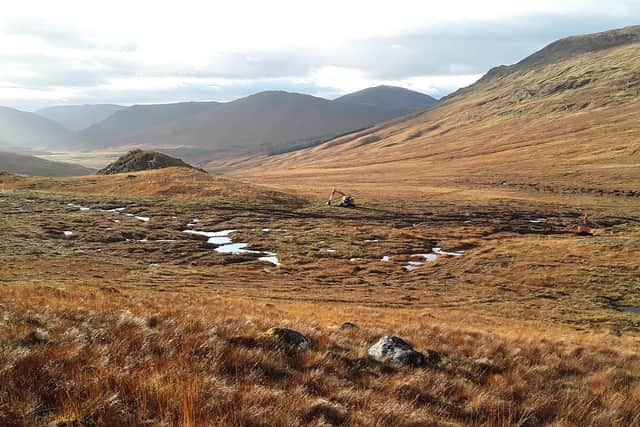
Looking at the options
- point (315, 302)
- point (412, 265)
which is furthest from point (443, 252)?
point (315, 302)

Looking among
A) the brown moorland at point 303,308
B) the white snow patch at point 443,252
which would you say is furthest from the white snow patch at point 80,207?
the white snow patch at point 443,252

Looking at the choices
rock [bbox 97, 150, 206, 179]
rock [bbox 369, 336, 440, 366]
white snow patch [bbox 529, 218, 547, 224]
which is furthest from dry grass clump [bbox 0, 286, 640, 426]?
rock [bbox 97, 150, 206, 179]

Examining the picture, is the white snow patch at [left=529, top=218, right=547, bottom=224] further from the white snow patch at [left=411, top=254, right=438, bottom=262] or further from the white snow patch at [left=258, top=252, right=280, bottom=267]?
the white snow patch at [left=258, top=252, right=280, bottom=267]

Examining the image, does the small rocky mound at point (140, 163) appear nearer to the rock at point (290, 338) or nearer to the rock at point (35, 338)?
the rock at point (290, 338)

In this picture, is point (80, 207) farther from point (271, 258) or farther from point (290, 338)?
point (290, 338)

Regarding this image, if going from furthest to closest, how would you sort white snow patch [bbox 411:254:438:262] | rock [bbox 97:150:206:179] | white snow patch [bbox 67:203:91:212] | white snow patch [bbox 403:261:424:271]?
rock [bbox 97:150:206:179]
white snow patch [bbox 67:203:91:212]
white snow patch [bbox 411:254:438:262]
white snow patch [bbox 403:261:424:271]

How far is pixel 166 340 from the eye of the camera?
856 centimetres

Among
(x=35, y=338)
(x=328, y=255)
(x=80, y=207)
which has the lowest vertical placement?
(x=328, y=255)

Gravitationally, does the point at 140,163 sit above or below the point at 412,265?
above

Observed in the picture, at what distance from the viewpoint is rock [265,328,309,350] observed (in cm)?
1009

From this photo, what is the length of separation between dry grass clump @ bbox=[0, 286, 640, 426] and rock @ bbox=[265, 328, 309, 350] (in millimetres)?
322

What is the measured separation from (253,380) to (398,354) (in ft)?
13.4

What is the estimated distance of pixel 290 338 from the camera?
10.4 metres

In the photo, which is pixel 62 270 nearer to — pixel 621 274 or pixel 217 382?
pixel 217 382
